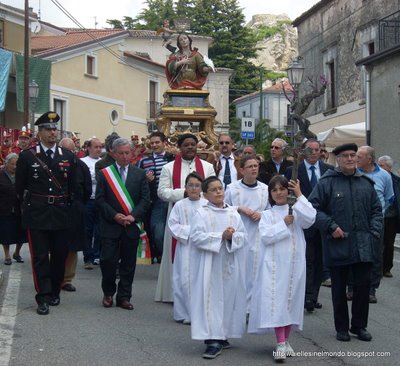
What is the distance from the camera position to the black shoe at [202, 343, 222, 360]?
6637 mm

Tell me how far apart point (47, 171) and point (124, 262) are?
4.33 ft

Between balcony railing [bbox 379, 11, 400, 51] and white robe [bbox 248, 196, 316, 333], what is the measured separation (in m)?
Result: 18.5

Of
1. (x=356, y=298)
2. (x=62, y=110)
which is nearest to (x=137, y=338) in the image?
(x=356, y=298)

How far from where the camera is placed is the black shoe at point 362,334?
741 centimetres

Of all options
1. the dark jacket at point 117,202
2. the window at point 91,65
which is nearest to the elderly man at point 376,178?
the dark jacket at point 117,202

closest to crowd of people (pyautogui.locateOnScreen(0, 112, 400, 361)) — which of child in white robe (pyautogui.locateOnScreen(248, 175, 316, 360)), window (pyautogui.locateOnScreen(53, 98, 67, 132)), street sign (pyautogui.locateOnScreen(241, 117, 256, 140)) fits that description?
child in white robe (pyautogui.locateOnScreen(248, 175, 316, 360))

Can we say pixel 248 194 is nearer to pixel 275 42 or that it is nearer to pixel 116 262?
pixel 116 262

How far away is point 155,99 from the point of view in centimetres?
5025

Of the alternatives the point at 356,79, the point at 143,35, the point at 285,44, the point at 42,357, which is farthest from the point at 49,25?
the point at 285,44

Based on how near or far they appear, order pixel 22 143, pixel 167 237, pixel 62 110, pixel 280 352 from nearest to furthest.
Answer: pixel 280 352
pixel 167 237
pixel 22 143
pixel 62 110

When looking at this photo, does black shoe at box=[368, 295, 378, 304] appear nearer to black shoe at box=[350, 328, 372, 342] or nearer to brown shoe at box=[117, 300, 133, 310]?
black shoe at box=[350, 328, 372, 342]

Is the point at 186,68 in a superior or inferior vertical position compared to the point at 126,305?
superior

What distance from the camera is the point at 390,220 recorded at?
464 inches

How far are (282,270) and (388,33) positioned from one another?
19588 mm
